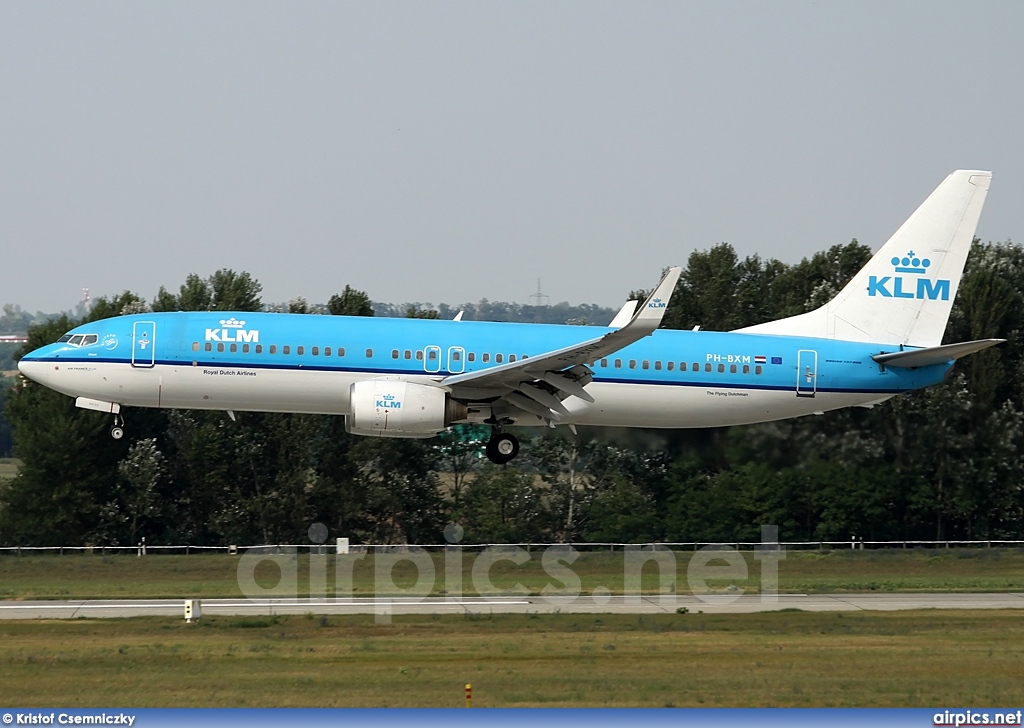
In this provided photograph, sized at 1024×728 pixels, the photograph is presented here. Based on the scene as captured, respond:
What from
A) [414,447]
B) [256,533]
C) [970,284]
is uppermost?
[970,284]

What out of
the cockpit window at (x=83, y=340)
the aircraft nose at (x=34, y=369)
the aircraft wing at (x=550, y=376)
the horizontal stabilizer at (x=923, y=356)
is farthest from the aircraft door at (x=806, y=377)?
the aircraft nose at (x=34, y=369)

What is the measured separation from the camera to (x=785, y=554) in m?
42.8

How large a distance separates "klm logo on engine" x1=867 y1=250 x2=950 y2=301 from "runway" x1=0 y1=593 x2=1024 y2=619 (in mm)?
9436

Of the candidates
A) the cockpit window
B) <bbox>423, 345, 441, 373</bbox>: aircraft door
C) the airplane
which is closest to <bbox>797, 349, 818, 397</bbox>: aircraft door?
the airplane

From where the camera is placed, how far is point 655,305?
29047 mm

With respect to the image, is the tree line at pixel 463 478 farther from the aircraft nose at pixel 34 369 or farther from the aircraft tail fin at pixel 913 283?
the aircraft nose at pixel 34 369

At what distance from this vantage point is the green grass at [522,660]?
20656 mm

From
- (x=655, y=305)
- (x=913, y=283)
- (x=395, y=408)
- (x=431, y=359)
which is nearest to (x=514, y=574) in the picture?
(x=431, y=359)

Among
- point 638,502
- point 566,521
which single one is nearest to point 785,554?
point 638,502

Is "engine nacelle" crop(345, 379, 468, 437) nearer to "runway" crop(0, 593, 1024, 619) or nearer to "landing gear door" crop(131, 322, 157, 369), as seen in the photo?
"runway" crop(0, 593, 1024, 619)

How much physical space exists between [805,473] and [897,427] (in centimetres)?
352

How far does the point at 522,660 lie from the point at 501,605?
7.24 m

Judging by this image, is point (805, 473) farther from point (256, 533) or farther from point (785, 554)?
point (256, 533)

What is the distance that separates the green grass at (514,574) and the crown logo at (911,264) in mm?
9286
